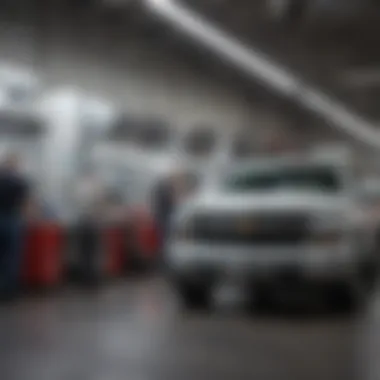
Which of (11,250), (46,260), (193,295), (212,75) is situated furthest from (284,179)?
(11,250)

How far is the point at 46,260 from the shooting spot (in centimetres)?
268

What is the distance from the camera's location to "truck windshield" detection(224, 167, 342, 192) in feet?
7.01

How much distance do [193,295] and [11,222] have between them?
0.97 metres

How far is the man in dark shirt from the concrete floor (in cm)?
19

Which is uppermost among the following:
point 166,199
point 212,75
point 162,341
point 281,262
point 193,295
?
point 212,75

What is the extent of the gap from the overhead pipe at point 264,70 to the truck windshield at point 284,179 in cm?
12

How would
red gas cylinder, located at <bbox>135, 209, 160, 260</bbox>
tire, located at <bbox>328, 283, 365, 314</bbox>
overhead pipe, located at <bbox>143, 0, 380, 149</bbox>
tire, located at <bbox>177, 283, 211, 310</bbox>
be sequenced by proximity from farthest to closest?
tire, located at <bbox>177, 283, 211, 310</bbox> → tire, located at <bbox>328, 283, 365, 314</bbox> → red gas cylinder, located at <bbox>135, 209, 160, 260</bbox> → overhead pipe, located at <bbox>143, 0, 380, 149</bbox>

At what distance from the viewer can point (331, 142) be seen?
2012mm

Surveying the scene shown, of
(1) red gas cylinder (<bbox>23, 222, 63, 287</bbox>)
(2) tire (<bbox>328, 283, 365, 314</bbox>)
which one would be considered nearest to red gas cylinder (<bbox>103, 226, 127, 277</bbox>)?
(1) red gas cylinder (<bbox>23, 222, 63, 287</bbox>)

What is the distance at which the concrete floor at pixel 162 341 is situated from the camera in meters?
2.25

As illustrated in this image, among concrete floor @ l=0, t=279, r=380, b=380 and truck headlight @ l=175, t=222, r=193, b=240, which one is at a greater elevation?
truck headlight @ l=175, t=222, r=193, b=240

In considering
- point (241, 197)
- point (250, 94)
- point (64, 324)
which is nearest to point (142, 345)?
point (64, 324)

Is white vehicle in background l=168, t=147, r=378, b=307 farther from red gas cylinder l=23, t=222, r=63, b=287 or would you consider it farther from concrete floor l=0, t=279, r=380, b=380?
red gas cylinder l=23, t=222, r=63, b=287

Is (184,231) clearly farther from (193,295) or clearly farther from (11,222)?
(11,222)
